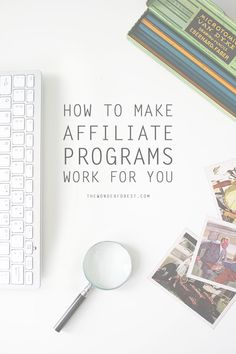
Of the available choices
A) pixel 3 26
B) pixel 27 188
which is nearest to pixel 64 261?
pixel 27 188

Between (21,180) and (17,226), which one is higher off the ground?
(21,180)

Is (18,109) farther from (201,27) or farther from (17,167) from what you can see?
(201,27)

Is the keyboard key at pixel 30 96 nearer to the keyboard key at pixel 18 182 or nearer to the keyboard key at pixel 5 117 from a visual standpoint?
the keyboard key at pixel 5 117

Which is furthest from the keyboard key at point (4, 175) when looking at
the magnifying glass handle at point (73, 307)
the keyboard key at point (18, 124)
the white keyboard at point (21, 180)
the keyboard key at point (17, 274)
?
the magnifying glass handle at point (73, 307)

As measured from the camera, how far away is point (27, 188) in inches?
39.2

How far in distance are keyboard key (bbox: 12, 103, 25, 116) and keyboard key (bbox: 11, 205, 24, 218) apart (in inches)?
9.1

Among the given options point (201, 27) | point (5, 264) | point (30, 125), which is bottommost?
point (5, 264)

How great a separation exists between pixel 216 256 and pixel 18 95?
2.10 ft

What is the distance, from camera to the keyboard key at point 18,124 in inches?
39.2

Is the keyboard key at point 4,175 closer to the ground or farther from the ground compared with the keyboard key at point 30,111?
closer to the ground

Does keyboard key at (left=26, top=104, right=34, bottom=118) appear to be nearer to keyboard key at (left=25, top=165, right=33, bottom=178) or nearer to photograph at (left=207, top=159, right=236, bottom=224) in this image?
keyboard key at (left=25, top=165, right=33, bottom=178)

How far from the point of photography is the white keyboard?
3.26 ft

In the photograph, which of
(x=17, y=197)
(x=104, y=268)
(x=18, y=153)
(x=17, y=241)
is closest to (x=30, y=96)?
(x=18, y=153)

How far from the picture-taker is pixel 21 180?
1.00 meters
